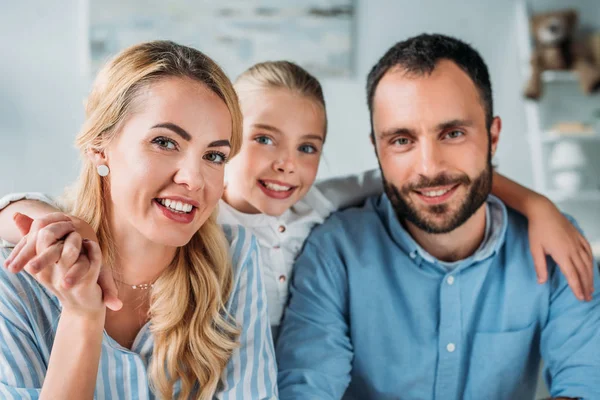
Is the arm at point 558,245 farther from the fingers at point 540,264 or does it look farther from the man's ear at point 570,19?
the man's ear at point 570,19

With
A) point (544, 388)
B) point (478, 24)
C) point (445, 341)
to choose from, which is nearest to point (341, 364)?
point (445, 341)

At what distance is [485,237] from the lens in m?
1.49

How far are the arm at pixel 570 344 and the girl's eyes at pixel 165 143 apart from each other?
0.90m

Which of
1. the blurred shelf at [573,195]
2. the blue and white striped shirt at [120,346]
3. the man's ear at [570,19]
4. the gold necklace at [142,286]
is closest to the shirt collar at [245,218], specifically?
the blue and white striped shirt at [120,346]

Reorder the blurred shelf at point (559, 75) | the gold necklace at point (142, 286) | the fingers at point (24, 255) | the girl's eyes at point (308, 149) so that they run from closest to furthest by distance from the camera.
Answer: the fingers at point (24, 255), the gold necklace at point (142, 286), the girl's eyes at point (308, 149), the blurred shelf at point (559, 75)

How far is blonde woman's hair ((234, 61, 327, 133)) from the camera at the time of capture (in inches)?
59.0

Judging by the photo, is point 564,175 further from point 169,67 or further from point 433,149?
point 169,67

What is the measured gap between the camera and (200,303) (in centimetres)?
117

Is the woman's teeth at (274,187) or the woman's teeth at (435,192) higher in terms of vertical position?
the woman's teeth at (274,187)

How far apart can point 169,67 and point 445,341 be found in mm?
819

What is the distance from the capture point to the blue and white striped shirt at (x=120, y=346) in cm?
100

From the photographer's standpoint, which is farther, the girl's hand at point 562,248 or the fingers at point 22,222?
the girl's hand at point 562,248

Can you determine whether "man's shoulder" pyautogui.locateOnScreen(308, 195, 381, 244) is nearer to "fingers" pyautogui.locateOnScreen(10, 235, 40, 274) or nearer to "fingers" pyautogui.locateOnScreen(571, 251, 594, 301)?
"fingers" pyautogui.locateOnScreen(571, 251, 594, 301)

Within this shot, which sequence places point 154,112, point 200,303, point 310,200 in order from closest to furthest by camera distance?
point 154,112 < point 200,303 < point 310,200
